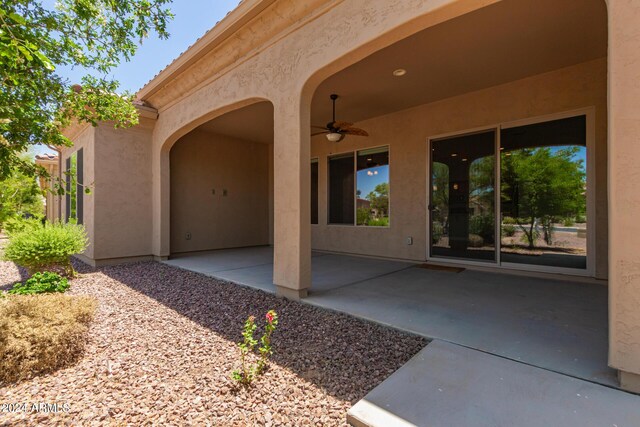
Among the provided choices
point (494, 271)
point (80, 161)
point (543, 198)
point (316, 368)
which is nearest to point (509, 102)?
point (543, 198)

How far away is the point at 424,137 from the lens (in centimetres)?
641

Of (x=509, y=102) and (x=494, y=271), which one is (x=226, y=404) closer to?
(x=494, y=271)

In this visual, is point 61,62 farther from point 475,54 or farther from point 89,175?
point 475,54

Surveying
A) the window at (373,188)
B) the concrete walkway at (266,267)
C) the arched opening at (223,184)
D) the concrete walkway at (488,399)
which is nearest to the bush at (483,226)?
the concrete walkway at (266,267)

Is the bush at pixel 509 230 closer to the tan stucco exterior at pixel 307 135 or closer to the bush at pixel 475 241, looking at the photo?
the bush at pixel 475 241

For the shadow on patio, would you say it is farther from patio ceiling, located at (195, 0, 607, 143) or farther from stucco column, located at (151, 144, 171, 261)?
patio ceiling, located at (195, 0, 607, 143)

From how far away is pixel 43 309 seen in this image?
2713mm

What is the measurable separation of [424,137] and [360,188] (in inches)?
77.3

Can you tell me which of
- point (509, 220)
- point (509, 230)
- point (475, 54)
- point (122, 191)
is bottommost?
point (509, 230)

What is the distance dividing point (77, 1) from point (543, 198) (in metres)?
6.81

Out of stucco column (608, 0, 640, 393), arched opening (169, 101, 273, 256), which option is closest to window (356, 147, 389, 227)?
arched opening (169, 101, 273, 256)

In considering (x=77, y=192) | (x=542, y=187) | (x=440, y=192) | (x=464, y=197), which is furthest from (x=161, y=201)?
(x=542, y=187)

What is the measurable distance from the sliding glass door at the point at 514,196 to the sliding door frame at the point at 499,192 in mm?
32

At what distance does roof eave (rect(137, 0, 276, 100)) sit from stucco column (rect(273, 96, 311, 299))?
130 centimetres
